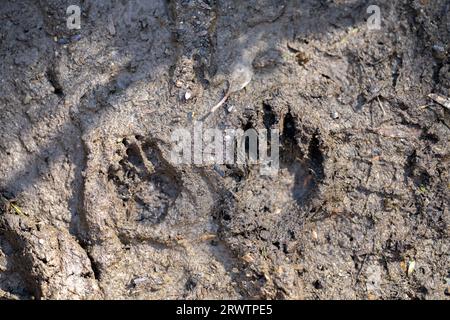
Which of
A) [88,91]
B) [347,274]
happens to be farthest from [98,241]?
[347,274]

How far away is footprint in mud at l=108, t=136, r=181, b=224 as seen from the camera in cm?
286

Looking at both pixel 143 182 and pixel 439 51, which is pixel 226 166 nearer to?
pixel 143 182

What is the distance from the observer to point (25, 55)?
298 centimetres

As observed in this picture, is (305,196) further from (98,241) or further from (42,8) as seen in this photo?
(42,8)

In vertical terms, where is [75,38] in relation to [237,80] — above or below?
above

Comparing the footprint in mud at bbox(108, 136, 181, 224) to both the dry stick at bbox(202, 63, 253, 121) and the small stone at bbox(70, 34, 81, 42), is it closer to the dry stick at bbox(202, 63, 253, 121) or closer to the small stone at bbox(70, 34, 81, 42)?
the dry stick at bbox(202, 63, 253, 121)

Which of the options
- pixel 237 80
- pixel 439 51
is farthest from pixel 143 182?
pixel 439 51

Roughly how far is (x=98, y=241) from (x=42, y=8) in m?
1.23

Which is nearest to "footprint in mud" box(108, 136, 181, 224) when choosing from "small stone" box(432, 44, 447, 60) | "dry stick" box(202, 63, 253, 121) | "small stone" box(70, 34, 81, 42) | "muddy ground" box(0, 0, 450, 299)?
"muddy ground" box(0, 0, 450, 299)

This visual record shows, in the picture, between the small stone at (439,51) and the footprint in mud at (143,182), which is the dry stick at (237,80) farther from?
the small stone at (439,51)

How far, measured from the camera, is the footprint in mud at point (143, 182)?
286 centimetres

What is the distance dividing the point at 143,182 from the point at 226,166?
0.42 m

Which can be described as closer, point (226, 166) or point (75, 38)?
point (226, 166)

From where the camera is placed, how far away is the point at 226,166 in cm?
285
